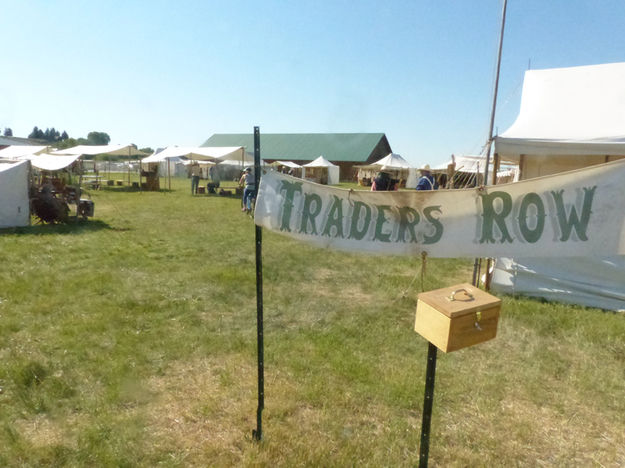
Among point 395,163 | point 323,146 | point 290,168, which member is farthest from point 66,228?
point 323,146

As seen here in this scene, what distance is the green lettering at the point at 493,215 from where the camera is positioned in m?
2.43

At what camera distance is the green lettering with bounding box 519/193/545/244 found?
2379mm

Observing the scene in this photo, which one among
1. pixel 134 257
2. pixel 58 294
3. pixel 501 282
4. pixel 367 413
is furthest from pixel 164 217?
pixel 367 413

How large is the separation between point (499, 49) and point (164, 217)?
1180 centimetres

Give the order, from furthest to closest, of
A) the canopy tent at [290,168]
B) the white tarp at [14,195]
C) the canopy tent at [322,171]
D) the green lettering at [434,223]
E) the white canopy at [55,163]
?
the canopy tent at [322,171] → the canopy tent at [290,168] → the white canopy at [55,163] → the white tarp at [14,195] → the green lettering at [434,223]

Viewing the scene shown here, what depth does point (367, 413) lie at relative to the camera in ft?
11.1

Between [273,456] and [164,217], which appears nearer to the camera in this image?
[273,456]

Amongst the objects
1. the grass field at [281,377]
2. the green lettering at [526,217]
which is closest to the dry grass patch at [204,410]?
the grass field at [281,377]

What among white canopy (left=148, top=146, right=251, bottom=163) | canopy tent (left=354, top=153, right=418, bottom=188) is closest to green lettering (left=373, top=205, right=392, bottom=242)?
white canopy (left=148, top=146, right=251, bottom=163)

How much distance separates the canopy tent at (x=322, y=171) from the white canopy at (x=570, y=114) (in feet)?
105

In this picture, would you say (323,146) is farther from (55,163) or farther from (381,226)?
(381,226)

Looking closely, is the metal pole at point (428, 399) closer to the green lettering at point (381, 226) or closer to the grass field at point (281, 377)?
the grass field at point (281, 377)

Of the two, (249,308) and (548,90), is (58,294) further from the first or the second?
(548,90)

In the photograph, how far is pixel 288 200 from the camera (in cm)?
286
